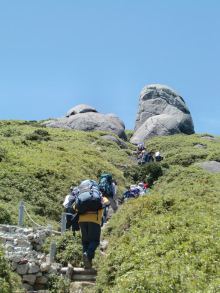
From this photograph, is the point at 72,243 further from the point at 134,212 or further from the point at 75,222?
the point at 134,212

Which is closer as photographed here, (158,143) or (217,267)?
(217,267)

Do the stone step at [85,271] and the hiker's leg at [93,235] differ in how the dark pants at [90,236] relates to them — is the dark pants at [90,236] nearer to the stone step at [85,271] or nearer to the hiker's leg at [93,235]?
the hiker's leg at [93,235]

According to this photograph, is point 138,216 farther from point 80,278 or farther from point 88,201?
point 80,278

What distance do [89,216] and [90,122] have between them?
124 feet

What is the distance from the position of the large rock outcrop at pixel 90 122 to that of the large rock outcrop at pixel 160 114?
2.80 m

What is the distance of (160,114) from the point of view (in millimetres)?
51188

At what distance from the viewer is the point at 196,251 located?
724 cm

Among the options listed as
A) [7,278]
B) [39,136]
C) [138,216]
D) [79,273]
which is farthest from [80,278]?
[39,136]

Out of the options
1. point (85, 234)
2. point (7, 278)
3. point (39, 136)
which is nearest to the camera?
point (7, 278)

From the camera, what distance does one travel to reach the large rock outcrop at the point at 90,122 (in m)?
46.2

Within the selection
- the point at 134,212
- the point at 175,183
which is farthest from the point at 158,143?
the point at 134,212

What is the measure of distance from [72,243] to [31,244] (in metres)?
1.16

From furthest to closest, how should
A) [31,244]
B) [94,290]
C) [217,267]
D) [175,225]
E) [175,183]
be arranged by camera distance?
1. [175,183]
2. [31,244]
3. [175,225]
4. [94,290]
5. [217,267]

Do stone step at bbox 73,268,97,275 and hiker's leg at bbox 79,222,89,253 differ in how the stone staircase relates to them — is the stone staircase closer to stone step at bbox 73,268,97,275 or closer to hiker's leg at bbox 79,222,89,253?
stone step at bbox 73,268,97,275
